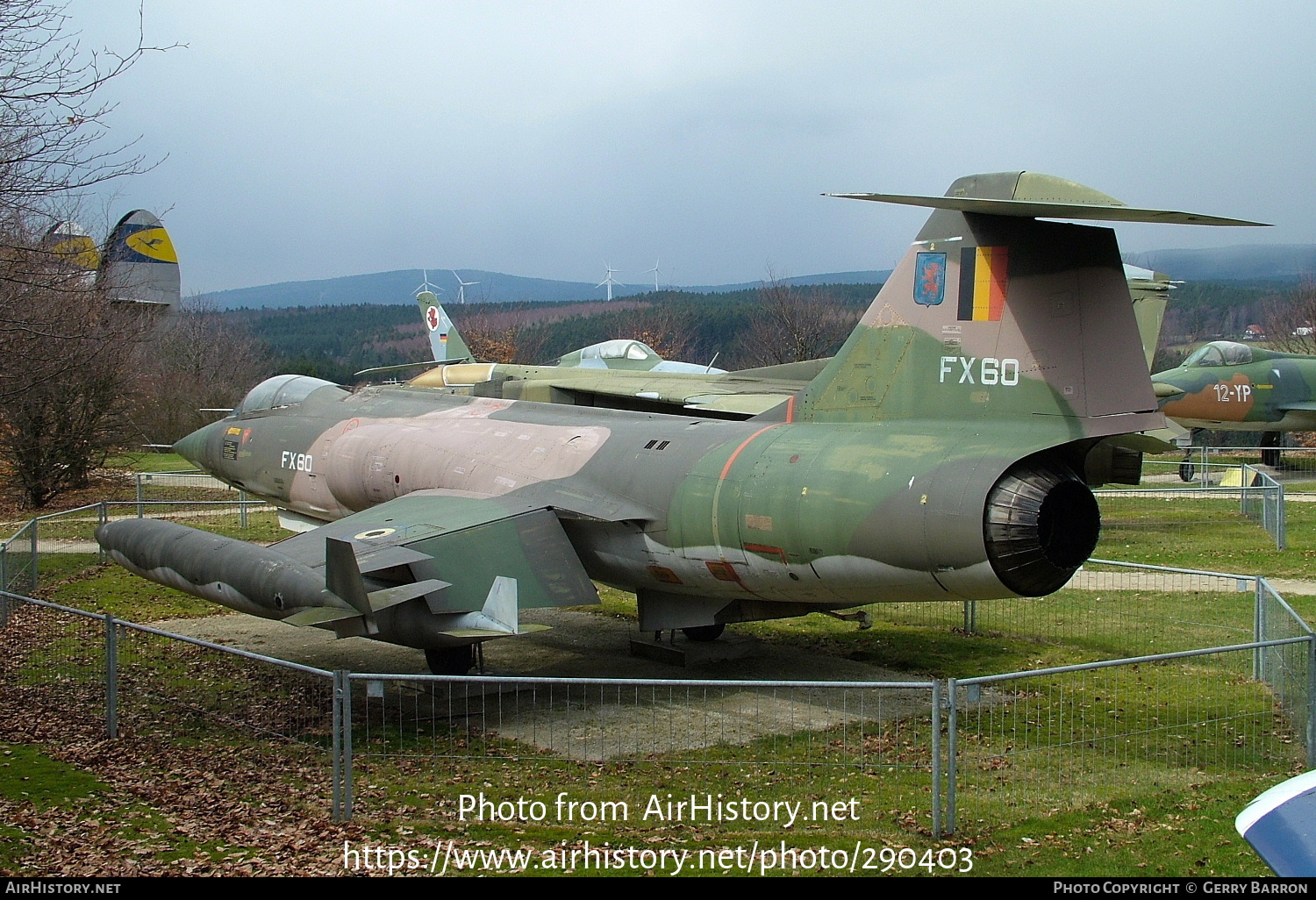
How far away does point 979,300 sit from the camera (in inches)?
371

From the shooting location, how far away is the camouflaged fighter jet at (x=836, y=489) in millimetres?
8727

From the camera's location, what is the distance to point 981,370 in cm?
940

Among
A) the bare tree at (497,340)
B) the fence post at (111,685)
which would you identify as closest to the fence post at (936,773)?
the fence post at (111,685)

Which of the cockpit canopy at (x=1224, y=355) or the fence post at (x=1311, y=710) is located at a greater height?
the cockpit canopy at (x=1224, y=355)

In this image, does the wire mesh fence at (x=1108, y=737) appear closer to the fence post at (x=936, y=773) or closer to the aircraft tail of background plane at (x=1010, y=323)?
the fence post at (x=936, y=773)

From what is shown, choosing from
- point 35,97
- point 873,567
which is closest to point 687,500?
point 873,567

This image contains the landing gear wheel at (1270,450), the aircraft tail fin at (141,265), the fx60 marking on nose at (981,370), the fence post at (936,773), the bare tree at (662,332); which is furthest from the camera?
the bare tree at (662,332)

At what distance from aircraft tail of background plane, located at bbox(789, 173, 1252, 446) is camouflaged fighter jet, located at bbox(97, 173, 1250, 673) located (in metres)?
0.02

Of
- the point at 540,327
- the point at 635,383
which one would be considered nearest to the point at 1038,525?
the point at 635,383

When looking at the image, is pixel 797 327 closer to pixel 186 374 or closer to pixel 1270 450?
pixel 1270 450

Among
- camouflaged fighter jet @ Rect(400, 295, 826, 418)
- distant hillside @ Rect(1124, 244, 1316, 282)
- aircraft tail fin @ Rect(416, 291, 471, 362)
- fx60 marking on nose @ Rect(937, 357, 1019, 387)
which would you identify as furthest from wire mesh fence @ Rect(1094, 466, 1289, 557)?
distant hillside @ Rect(1124, 244, 1316, 282)

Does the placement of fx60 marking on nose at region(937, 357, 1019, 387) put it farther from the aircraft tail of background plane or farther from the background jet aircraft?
the background jet aircraft

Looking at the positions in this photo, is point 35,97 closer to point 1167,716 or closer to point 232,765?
point 232,765

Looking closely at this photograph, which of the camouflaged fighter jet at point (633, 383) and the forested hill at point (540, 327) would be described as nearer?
the camouflaged fighter jet at point (633, 383)
